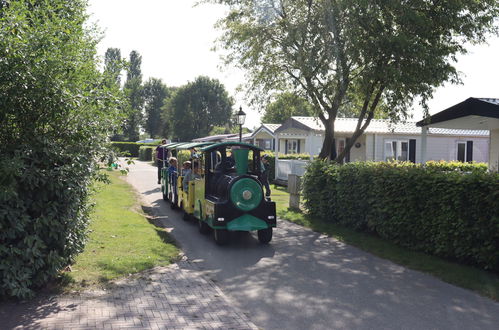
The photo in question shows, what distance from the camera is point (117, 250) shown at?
28.2 ft

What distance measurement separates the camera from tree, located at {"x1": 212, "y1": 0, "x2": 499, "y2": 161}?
12750mm

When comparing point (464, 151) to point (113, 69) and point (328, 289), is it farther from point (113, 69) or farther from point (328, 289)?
point (113, 69)

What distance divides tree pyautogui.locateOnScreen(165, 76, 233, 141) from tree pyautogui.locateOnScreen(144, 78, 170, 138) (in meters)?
9.43

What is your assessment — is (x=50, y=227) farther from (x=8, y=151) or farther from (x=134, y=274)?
(x=134, y=274)

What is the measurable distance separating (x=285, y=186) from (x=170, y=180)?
30.5 feet

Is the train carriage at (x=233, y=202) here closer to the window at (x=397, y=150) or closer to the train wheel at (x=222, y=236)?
the train wheel at (x=222, y=236)

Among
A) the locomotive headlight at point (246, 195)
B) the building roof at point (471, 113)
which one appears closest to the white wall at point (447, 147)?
the building roof at point (471, 113)

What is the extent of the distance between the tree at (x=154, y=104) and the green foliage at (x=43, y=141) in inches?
3389

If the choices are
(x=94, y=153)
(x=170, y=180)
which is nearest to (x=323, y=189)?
(x=170, y=180)

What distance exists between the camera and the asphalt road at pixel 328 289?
5.65 meters

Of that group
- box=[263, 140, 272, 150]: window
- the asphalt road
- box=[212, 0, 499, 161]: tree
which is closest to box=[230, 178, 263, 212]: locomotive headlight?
the asphalt road

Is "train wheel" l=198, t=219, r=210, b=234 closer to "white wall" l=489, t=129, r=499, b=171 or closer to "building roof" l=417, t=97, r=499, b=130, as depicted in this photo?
"building roof" l=417, t=97, r=499, b=130

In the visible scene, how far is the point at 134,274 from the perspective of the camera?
7309 millimetres

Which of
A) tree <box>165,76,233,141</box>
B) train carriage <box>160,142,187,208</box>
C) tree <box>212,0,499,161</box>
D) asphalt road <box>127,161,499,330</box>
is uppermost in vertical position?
→ tree <box>165,76,233,141</box>
